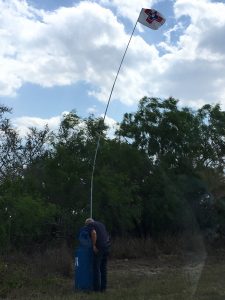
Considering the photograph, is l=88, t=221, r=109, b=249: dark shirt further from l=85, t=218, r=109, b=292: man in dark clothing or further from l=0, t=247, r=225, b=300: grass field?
l=0, t=247, r=225, b=300: grass field

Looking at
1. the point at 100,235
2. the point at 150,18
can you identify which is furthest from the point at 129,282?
the point at 150,18

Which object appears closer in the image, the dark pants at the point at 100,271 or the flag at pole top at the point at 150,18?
the dark pants at the point at 100,271

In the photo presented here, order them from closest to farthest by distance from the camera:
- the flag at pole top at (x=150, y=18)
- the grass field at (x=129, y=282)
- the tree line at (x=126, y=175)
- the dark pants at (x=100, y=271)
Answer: the grass field at (x=129, y=282) → the dark pants at (x=100, y=271) → the flag at pole top at (x=150, y=18) → the tree line at (x=126, y=175)

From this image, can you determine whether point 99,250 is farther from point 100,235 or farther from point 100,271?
point 100,271

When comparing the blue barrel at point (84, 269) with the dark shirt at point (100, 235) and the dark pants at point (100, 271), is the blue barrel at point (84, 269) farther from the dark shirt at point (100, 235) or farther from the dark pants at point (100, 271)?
the dark shirt at point (100, 235)

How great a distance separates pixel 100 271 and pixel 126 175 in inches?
419

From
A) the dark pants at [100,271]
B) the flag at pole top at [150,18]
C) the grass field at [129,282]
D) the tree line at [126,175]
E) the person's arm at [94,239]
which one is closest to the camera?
the grass field at [129,282]

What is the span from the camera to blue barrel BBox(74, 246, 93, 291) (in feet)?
42.5

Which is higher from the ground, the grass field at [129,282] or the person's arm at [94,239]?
the person's arm at [94,239]

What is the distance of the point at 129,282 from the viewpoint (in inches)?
560

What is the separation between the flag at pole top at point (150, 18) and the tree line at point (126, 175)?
20.2 feet

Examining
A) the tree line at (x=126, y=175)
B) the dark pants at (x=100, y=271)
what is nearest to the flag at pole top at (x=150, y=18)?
the tree line at (x=126, y=175)

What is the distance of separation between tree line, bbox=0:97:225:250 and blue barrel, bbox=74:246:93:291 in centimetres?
542

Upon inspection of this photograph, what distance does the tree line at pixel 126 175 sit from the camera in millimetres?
21750
